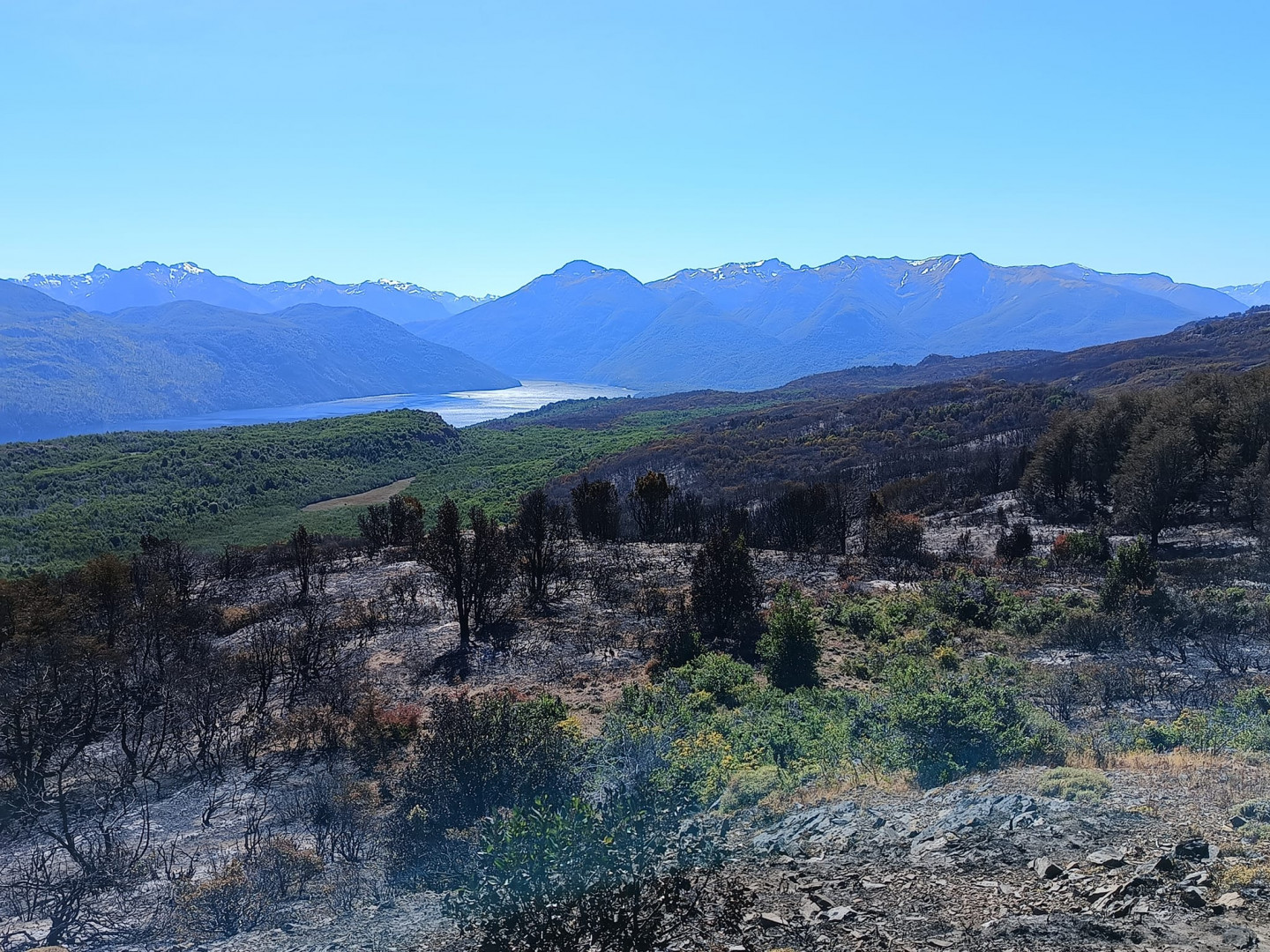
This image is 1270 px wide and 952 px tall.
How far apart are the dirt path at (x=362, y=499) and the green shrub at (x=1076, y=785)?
192ft

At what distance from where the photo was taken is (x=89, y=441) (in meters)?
75.6

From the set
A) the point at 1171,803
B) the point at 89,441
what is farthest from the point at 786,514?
the point at 89,441

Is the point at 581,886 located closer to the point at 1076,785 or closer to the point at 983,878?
the point at 983,878

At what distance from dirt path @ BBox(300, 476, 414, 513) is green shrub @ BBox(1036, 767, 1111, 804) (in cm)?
5852

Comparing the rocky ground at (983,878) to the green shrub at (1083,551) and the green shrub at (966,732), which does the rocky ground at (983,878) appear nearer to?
the green shrub at (966,732)

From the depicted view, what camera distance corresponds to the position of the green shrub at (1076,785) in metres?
8.01

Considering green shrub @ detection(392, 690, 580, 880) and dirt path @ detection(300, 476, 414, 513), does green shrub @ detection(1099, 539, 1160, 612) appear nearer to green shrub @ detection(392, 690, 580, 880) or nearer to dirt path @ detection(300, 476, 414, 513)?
green shrub @ detection(392, 690, 580, 880)

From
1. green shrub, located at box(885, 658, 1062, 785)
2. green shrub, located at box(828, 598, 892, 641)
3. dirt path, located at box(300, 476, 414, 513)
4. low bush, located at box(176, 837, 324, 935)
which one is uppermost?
dirt path, located at box(300, 476, 414, 513)

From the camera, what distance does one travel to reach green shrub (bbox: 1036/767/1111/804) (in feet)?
26.3

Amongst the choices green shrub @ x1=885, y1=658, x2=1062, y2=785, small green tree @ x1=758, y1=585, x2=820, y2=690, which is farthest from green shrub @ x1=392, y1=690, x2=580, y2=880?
small green tree @ x1=758, y1=585, x2=820, y2=690

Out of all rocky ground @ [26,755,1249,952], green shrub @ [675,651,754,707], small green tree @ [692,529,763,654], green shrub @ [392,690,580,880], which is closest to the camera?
rocky ground @ [26,755,1249,952]

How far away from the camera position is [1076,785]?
8289mm

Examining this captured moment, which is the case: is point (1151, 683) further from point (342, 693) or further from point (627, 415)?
point (627, 415)

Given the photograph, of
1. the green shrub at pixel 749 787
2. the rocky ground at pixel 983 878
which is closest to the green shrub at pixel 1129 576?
the rocky ground at pixel 983 878
